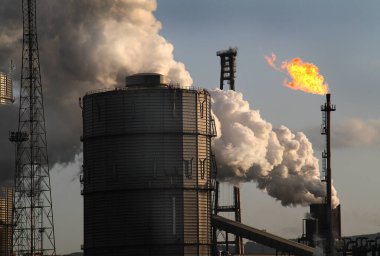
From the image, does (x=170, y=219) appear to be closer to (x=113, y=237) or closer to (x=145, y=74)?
(x=113, y=237)

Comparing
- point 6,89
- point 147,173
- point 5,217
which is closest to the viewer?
point 147,173

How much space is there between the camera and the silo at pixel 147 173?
105 meters

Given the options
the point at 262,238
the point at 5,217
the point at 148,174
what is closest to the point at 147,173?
the point at 148,174

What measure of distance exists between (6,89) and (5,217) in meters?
26.3

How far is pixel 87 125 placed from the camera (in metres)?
109

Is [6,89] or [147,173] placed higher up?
[6,89]

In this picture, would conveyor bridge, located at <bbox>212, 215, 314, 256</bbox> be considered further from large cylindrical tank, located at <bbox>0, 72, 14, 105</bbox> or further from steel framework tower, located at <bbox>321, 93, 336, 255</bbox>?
large cylindrical tank, located at <bbox>0, 72, 14, 105</bbox>

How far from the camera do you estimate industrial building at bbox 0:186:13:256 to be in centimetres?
15512

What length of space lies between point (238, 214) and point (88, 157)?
4733 centimetres

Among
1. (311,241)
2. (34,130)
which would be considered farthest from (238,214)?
(34,130)

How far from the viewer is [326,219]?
421ft

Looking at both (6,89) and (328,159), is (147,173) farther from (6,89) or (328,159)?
(6,89)

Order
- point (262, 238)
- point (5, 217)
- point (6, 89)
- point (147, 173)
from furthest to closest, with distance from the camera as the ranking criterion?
point (6, 89) < point (5, 217) < point (262, 238) < point (147, 173)

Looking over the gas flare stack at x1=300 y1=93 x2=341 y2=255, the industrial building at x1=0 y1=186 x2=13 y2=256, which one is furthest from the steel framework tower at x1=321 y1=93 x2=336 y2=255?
the industrial building at x1=0 y1=186 x2=13 y2=256
